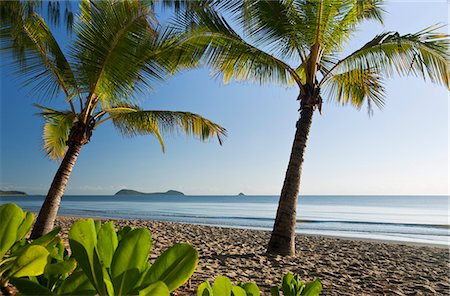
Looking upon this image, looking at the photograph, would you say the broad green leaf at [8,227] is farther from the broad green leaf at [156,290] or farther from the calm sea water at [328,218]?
the calm sea water at [328,218]

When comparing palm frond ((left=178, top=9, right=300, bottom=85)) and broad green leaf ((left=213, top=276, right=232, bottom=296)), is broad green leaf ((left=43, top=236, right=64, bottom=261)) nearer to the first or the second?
broad green leaf ((left=213, top=276, right=232, bottom=296))

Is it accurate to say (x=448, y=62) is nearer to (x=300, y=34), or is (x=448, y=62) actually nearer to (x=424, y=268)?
(x=300, y=34)

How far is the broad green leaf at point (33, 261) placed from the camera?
55 centimetres

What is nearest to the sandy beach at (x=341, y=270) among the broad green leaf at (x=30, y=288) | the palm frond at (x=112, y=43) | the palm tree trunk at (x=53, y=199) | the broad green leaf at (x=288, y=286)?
the palm tree trunk at (x=53, y=199)

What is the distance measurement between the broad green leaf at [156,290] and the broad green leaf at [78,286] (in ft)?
0.41

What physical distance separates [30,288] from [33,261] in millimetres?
59

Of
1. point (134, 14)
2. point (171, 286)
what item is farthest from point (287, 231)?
point (171, 286)

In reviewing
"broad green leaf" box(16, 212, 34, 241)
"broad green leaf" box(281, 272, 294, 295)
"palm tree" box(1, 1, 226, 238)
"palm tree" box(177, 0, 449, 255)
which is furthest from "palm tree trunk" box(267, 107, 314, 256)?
"broad green leaf" box(16, 212, 34, 241)

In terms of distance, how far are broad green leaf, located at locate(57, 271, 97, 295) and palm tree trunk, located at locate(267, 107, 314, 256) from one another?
4.97 m

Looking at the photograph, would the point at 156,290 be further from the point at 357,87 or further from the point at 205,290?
the point at 357,87

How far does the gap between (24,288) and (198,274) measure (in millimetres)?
3333

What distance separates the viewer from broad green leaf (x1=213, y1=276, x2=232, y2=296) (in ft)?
1.90

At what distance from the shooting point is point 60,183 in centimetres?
552

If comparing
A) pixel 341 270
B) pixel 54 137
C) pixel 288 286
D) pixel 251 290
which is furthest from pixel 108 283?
pixel 54 137
